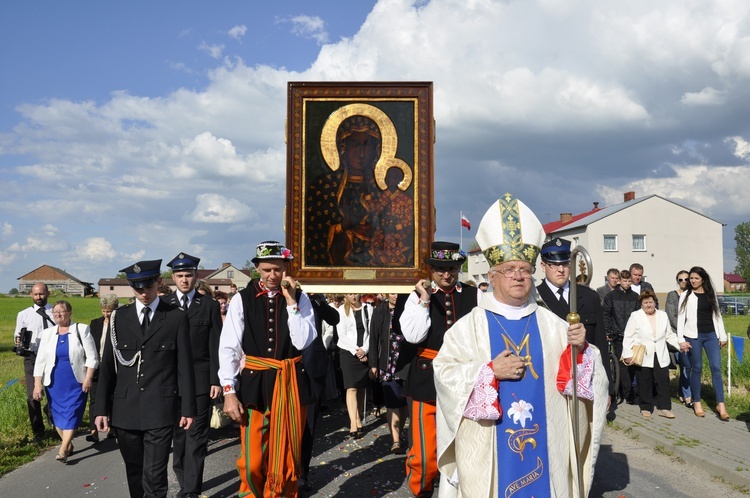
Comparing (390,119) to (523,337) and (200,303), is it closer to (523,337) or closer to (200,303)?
(200,303)

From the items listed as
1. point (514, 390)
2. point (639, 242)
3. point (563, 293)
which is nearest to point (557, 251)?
point (563, 293)

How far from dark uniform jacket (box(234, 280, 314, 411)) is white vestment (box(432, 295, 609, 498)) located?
5.48ft

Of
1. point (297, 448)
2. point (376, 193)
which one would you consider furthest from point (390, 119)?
point (297, 448)

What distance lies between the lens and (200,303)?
678 centimetres

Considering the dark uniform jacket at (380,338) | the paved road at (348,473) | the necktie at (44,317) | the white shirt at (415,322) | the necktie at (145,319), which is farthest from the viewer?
the necktie at (44,317)

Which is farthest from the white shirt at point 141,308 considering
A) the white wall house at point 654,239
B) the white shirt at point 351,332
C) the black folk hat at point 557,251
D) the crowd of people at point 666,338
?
the white wall house at point 654,239

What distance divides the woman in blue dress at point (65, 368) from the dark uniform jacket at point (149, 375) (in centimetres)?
324

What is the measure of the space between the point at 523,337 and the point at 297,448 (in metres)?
2.33

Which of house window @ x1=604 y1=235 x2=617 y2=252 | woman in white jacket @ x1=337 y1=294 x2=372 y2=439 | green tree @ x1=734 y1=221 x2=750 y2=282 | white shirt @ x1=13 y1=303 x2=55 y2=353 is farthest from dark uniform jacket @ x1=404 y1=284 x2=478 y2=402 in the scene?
green tree @ x1=734 y1=221 x2=750 y2=282

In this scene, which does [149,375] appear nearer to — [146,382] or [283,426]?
[146,382]

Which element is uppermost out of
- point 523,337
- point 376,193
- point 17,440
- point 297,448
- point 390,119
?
point 390,119

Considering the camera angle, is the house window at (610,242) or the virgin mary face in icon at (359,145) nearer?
the virgin mary face in icon at (359,145)

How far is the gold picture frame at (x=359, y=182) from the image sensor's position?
675cm

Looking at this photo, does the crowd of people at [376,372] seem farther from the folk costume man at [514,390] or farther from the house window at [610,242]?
the house window at [610,242]
